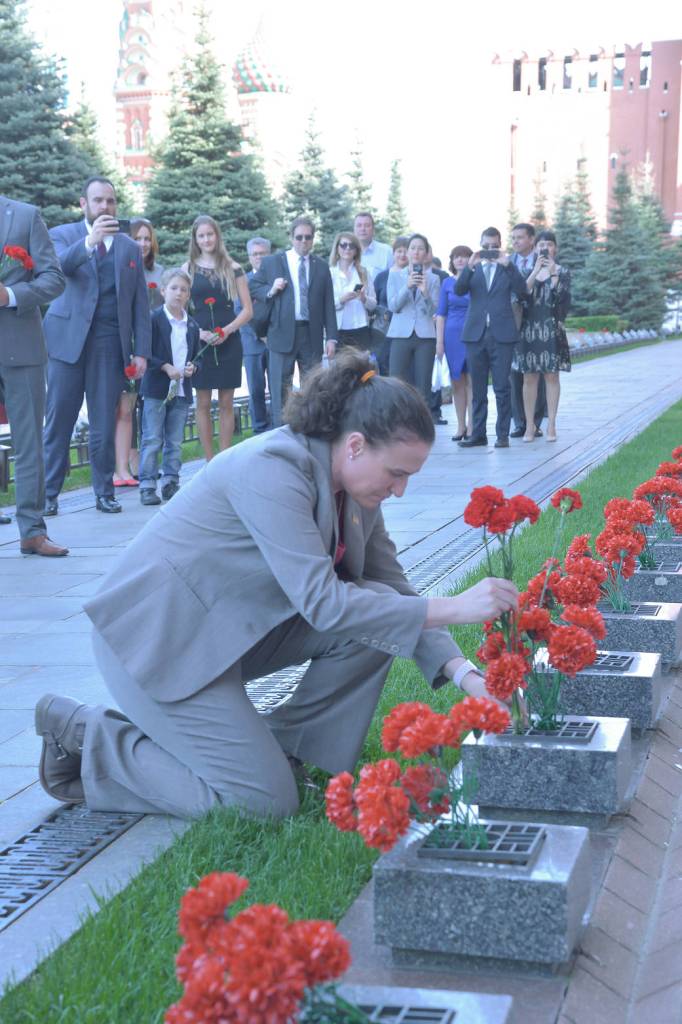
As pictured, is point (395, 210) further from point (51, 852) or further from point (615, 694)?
point (51, 852)

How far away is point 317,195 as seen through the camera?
130ft

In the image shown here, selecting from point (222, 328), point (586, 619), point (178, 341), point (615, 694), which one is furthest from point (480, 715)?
point (222, 328)

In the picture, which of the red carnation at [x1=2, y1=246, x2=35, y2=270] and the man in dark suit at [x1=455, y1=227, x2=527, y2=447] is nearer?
the red carnation at [x1=2, y1=246, x2=35, y2=270]

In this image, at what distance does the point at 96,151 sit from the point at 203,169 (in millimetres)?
4597

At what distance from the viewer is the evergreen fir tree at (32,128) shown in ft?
91.8

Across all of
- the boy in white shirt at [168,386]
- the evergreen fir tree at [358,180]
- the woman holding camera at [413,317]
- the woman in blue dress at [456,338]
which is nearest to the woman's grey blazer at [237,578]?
the boy in white shirt at [168,386]

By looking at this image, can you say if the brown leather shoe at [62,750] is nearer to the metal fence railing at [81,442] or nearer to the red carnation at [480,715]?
the red carnation at [480,715]

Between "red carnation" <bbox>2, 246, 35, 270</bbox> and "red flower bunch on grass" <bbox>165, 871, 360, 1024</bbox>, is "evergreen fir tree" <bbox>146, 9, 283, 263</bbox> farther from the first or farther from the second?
"red flower bunch on grass" <bbox>165, 871, 360, 1024</bbox>

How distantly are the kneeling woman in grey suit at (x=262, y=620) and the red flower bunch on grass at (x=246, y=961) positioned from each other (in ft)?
4.61

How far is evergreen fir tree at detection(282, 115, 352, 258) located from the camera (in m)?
39.7

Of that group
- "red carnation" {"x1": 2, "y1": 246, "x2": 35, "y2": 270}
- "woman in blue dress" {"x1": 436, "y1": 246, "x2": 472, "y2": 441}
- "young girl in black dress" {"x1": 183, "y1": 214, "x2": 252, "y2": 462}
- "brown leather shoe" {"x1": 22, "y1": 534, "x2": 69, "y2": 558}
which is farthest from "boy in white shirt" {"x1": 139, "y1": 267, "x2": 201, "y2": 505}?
"woman in blue dress" {"x1": 436, "y1": 246, "x2": 472, "y2": 441}

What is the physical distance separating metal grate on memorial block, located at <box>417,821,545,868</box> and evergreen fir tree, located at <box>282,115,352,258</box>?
3763cm

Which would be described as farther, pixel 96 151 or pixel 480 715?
pixel 96 151

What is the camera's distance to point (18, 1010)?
99.7 inches
